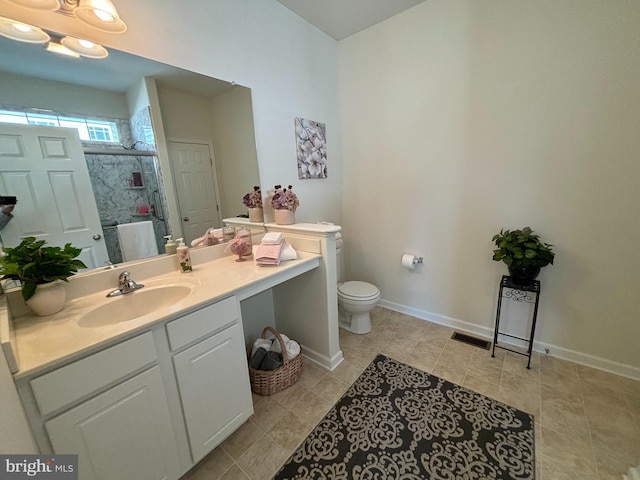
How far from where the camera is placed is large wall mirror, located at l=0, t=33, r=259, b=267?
103cm

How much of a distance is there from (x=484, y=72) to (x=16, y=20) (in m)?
2.53

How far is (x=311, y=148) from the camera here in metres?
2.24

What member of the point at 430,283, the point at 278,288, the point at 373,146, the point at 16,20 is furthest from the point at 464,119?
the point at 16,20

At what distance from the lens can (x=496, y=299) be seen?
6.72 ft

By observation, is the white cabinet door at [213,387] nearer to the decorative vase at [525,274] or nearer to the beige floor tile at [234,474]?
the beige floor tile at [234,474]

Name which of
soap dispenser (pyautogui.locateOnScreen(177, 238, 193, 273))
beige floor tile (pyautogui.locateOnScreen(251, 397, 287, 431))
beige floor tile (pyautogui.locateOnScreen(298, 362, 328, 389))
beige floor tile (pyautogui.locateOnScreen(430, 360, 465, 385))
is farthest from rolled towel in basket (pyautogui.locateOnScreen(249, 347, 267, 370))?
beige floor tile (pyautogui.locateOnScreen(430, 360, 465, 385))

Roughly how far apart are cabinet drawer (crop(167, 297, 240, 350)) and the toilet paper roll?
5.31ft

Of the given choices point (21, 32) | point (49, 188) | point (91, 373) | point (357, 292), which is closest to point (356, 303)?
point (357, 292)

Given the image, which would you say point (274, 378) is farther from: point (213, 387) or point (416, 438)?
point (416, 438)

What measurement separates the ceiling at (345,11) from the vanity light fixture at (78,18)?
1.26 metres

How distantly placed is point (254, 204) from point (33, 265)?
1143 mm

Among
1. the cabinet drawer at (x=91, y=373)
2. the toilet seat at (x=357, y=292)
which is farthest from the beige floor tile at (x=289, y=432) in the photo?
the toilet seat at (x=357, y=292)

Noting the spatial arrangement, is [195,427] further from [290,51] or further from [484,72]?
[484,72]
